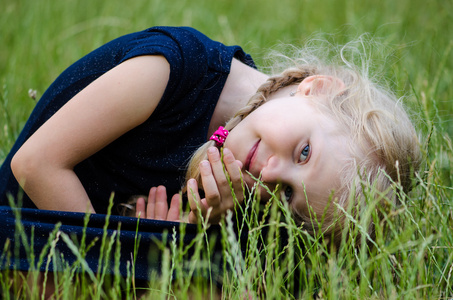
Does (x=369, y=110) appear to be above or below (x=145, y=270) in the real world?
above

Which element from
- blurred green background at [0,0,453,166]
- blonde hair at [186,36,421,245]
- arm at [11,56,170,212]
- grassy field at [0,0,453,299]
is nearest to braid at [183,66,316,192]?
blonde hair at [186,36,421,245]

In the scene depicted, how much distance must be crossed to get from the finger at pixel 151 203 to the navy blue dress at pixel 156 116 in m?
0.04

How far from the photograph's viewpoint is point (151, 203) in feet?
7.03

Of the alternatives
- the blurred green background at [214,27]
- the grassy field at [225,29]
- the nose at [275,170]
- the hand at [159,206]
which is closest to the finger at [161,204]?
the hand at [159,206]

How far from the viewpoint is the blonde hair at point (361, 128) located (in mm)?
1883

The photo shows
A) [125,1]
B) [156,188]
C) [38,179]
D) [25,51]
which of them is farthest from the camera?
[125,1]

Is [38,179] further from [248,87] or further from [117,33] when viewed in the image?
[117,33]

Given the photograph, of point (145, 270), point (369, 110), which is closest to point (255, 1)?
point (369, 110)

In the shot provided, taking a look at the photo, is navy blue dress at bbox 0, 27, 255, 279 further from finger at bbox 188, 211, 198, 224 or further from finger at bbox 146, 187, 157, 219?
finger at bbox 188, 211, 198, 224

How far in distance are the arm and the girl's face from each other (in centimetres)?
35

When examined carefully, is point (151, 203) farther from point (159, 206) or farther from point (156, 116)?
point (156, 116)

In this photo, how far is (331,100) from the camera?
200cm

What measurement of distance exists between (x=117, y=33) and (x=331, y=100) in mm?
2283

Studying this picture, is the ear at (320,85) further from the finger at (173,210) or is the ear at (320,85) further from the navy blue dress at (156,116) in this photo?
the finger at (173,210)
